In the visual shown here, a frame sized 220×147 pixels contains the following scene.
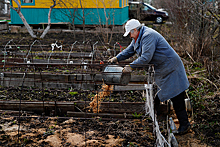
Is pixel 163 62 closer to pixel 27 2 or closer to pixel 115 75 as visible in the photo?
pixel 115 75

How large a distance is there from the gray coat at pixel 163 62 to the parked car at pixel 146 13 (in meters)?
13.0

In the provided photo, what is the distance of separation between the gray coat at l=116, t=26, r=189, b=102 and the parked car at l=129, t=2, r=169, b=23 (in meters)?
13.0

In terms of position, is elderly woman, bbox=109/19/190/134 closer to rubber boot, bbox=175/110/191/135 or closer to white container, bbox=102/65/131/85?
rubber boot, bbox=175/110/191/135

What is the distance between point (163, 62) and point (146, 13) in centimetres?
1353

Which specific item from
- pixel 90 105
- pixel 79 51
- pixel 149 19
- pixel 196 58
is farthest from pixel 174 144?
pixel 149 19

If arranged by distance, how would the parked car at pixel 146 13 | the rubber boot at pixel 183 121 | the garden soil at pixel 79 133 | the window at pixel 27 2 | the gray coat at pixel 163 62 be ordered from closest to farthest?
1. the garden soil at pixel 79 133
2. the gray coat at pixel 163 62
3. the rubber boot at pixel 183 121
4. the window at pixel 27 2
5. the parked car at pixel 146 13

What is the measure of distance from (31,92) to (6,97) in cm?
50

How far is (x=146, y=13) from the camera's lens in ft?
53.8

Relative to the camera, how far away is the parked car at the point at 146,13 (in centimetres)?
1625

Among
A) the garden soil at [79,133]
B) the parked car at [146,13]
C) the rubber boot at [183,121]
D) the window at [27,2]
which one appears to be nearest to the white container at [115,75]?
the garden soil at [79,133]

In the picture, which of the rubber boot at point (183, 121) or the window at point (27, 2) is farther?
the window at point (27, 2)

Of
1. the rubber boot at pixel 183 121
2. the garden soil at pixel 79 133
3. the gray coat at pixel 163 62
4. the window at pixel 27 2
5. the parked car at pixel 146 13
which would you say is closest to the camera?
the garden soil at pixel 79 133

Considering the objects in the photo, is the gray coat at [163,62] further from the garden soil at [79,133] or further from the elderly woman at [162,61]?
the garden soil at [79,133]

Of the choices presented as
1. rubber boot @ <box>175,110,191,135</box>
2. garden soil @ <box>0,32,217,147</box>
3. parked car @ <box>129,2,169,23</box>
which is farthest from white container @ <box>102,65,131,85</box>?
parked car @ <box>129,2,169,23</box>
